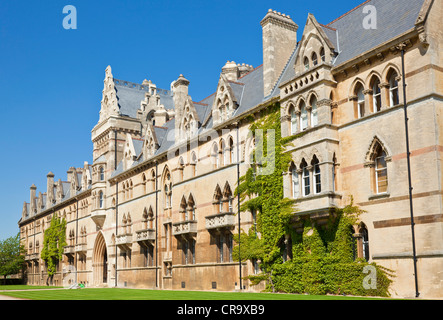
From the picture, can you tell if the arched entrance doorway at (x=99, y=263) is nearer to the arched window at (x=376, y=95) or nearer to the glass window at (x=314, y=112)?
the glass window at (x=314, y=112)

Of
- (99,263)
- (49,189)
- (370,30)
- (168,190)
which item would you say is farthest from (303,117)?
(49,189)

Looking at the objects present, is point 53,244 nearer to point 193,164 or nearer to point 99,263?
point 99,263

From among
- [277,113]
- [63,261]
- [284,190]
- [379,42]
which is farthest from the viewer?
[63,261]

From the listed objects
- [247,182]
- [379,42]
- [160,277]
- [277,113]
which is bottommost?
[160,277]

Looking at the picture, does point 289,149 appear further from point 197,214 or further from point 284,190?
point 197,214

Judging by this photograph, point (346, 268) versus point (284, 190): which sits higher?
point (284, 190)

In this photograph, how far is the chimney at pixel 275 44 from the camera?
33.7 m

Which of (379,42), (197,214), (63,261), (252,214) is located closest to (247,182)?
(252,214)

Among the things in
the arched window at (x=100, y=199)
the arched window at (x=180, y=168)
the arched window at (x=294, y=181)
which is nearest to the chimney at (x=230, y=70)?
the arched window at (x=180, y=168)

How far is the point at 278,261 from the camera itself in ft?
97.2

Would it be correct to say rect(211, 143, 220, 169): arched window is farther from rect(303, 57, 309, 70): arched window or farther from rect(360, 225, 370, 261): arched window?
rect(360, 225, 370, 261): arched window

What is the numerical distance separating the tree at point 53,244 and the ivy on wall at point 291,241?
4433 centimetres

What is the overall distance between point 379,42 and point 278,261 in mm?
12957

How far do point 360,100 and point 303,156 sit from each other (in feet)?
13.3
